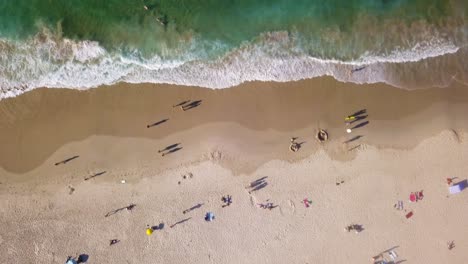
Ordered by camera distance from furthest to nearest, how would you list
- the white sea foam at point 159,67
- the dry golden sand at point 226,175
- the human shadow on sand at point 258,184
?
the white sea foam at point 159,67 → the human shadow on sand at point 258,184 → the dry golden sand at point 226,175

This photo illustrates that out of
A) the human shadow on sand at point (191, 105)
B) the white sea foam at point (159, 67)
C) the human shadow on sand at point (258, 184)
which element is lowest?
the human shadow on sand at point (258, 184)

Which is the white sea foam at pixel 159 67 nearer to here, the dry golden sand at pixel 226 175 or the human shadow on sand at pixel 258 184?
the dry golden sand at pixel 226 175

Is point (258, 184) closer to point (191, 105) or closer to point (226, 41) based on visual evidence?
point (191, 105)

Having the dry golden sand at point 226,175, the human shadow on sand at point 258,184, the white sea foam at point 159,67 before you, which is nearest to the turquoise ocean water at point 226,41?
the white sea foam at point 159,67

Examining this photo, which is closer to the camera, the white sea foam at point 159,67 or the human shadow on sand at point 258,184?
the human shadow on sand at point 258,184

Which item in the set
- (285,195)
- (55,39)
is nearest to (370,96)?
(285,195)

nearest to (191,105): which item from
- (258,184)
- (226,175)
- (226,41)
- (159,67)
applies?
(159,67)

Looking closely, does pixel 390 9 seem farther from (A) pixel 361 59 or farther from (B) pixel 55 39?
(B) pixel 55 39
